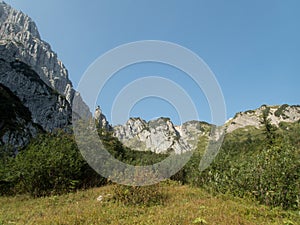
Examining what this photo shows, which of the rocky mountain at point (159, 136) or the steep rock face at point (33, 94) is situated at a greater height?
the steep rock face at point (33, 94)

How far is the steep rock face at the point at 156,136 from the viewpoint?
2308 centimetres

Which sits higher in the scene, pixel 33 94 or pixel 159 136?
pixel 33 94

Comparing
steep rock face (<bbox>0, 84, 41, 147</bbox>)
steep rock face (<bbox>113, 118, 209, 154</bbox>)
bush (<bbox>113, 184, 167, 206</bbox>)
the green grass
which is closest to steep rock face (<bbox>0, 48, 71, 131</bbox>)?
steep rock face (<bbox>0, 84, 41, 147</bbox>)

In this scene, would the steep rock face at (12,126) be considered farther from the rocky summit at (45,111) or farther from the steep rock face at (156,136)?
the steep rock face at (156,136)

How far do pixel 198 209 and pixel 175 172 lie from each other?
1622cm

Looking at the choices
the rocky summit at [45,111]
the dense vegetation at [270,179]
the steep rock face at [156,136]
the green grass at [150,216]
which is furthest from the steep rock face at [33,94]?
the green grass at [150,216]

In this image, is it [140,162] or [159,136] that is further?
[159,136]

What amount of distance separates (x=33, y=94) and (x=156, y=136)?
317ft

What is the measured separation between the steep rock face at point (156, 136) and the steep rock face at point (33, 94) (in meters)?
78.9

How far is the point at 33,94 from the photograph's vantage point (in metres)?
109

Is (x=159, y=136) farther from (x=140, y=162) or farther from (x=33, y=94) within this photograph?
(x=33, y=94)

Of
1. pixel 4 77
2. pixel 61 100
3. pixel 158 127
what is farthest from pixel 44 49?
pixel 158 127

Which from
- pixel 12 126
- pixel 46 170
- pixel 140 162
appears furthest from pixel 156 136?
pixel 12 126

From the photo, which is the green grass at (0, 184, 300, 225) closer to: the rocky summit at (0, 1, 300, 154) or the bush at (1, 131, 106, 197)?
the bush at (1, 131, 106, 197)
